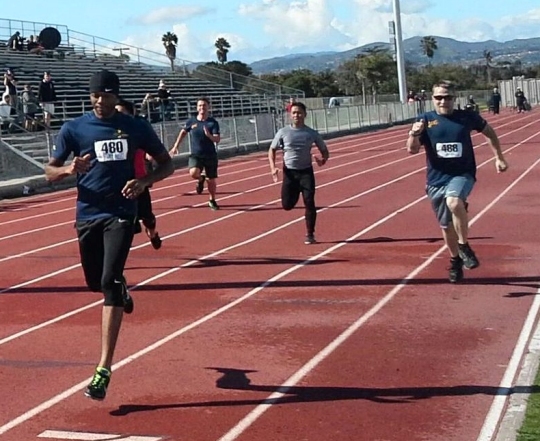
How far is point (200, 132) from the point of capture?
17109 millimetres

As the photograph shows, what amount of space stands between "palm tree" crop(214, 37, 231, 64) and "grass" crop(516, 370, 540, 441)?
106111 mm

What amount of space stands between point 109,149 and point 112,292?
878mm

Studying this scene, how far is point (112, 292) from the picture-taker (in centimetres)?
649

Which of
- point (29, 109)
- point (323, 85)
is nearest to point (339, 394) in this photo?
point (29, 109)

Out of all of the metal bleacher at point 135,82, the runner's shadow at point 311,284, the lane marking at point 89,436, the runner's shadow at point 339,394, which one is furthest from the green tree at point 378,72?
the lane marking at point 89,436

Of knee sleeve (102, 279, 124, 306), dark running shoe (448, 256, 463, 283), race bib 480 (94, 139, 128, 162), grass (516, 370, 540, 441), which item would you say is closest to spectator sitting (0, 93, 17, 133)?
dark running shoe (448, 256, 463, 283)

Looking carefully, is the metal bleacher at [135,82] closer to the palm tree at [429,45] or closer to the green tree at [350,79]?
the green tree at [350,79]

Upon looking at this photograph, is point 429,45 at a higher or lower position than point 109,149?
higher

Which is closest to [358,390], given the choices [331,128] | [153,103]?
[153,103]

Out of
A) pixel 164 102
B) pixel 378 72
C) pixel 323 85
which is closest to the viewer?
pixel 164 102

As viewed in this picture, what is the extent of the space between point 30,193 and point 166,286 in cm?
1450

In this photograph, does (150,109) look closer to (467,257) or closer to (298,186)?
(298,186)

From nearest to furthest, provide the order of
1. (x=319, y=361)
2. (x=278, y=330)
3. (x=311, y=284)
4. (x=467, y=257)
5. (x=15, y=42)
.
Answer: (x=319, y=361) < (x=278, y=330) < (x=467, y=257) < (x=311, y=284) < (x=15, y=42)

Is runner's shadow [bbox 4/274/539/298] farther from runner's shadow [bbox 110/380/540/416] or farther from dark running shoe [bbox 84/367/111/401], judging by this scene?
dark running shoe [bbox 84/367/111/401]
